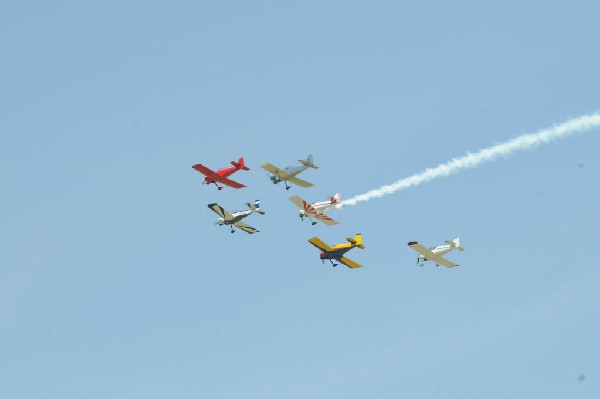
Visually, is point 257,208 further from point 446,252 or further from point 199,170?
point 446,252

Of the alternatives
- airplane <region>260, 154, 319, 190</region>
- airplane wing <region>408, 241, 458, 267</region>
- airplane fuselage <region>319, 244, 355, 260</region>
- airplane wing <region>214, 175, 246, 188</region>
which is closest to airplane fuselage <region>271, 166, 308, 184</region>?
airplane <region>260, 154, 319, 190</region>

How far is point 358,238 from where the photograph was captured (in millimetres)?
182500

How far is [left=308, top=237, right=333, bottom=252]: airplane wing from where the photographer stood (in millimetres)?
182500

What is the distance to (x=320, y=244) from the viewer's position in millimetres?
182500

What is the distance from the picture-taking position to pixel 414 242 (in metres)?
182

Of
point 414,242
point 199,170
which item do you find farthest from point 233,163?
point 414,242

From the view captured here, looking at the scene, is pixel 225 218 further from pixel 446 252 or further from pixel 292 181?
pixel 446 252

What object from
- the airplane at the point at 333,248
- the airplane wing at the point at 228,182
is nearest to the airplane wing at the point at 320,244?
the airplane at the point at 333,248

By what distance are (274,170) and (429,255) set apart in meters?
17.4

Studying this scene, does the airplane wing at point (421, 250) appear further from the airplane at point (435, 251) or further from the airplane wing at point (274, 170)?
the airplane wing at point (274, 170)

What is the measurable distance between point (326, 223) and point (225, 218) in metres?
10.5

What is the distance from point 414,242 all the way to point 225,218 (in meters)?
19.1

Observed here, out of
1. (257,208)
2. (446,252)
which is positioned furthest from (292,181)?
(446,252)

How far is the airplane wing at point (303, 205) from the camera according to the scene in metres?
182
